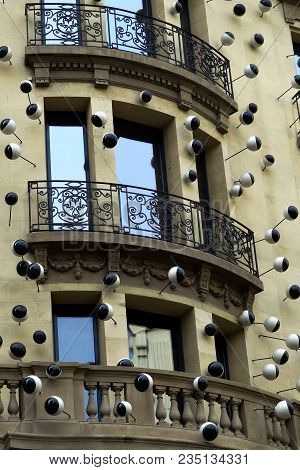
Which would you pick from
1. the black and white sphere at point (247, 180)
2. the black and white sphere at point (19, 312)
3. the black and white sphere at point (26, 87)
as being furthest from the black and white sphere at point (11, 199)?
the black and white sphere at point (247, 180)

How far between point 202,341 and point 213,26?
712 cm

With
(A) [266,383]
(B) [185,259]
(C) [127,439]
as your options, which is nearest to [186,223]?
(B) [185,259]

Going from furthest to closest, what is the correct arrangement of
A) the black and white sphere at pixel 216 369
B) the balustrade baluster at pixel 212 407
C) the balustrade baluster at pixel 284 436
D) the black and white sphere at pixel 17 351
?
1. the balustrade baluster at pixel 284 436
2. the black and white sphere at pixel 216 369
3. the balustrade baluster at pixel 212 407
4. the black and white sphere at pixel 17 351

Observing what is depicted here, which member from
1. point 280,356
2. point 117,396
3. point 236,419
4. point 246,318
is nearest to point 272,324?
point 246,318

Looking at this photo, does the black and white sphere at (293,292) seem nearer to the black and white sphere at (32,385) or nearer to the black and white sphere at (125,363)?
the black and white sphere at (125,363)

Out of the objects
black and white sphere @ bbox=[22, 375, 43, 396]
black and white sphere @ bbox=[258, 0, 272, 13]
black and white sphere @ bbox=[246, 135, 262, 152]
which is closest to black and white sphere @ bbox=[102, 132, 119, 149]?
black and white sphere @ bbox=[246, 135, 262, 152]

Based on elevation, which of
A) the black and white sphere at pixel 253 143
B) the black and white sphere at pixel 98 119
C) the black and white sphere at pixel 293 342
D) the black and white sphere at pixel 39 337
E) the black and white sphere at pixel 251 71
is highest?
the black and white sphere at pixel 251 71

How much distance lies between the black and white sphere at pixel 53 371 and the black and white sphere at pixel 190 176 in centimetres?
531

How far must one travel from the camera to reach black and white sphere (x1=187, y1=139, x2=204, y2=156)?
26.4m

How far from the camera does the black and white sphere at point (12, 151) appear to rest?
24.3 meters

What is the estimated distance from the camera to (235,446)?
23438 mm

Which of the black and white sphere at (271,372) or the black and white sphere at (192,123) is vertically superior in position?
the black and white sphere at (192,123)

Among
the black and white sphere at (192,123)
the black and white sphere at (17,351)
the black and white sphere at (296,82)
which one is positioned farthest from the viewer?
the black and white sphere at (296,82)

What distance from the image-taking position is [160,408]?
23.2 m
